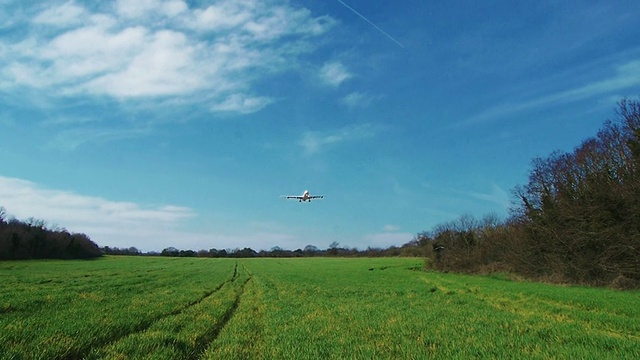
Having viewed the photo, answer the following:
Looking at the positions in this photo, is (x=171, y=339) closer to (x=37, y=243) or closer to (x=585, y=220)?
(x=585, y=220)

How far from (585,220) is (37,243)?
378ft

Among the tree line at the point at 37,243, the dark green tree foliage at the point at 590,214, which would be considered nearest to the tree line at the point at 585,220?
the dark green tree foliage at the point at 590,214

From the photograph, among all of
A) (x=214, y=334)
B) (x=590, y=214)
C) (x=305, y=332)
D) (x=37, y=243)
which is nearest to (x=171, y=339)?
(x=214, y=334)

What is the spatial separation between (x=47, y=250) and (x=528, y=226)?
11220cm

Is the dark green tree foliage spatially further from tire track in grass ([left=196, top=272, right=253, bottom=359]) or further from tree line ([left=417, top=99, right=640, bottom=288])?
tire track in grass ([left=196, top=272, right=253, bottom=359])

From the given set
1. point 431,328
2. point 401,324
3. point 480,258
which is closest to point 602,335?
point 431,328

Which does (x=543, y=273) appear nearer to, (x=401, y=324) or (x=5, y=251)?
(x=401, y=324)

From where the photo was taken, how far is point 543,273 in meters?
38.2

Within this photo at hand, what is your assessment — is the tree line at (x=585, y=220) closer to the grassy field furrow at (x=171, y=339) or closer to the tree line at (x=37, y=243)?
the grassy field furrow at (x=171, y=339)

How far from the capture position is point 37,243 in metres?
102

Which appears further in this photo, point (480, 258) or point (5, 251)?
point (5, 251)

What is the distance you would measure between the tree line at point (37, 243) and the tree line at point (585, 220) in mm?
99033

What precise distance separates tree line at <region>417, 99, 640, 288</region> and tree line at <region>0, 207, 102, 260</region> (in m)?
Answer: 99.0

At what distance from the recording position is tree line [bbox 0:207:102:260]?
303 feet
